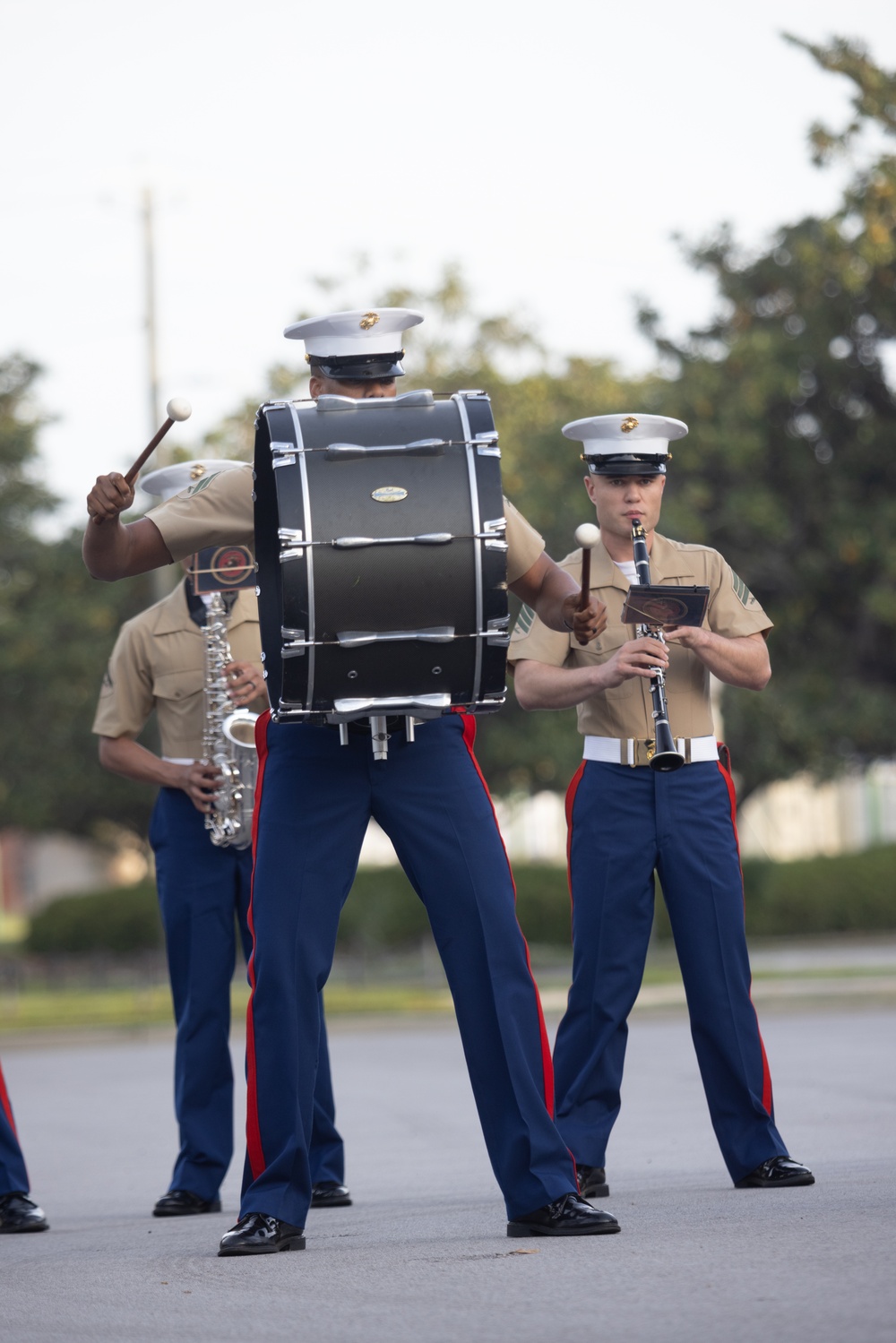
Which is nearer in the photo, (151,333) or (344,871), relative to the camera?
(344,871)

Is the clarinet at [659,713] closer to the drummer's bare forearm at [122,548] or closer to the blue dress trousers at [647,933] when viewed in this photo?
the blue dress trousers at [647,933]

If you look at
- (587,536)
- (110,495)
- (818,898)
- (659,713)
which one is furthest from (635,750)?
(818,898)

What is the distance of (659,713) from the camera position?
587 centimetres

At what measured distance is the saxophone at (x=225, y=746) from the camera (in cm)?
679

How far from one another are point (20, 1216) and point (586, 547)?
2.90 m

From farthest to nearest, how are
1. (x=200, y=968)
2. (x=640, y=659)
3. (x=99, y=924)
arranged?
(x=99, y=924), (x=200, y=968), (x=640, y=659)

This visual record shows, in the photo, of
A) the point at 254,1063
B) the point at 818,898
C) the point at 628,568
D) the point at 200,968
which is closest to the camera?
the point at 254,1063

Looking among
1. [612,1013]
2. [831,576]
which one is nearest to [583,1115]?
[612,1013]

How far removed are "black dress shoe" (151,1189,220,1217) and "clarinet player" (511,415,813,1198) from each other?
1.37m

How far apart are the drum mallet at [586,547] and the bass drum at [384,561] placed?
223 mm

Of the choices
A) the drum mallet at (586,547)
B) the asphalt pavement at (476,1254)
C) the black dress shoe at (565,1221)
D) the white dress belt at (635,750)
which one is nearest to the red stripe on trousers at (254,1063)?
the asphalt pavement at (476,1254)

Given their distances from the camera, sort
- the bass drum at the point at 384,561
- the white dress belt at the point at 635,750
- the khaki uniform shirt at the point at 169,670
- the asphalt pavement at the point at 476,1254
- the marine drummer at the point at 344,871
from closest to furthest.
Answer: the asphalt pavement at the point at 476,1254 → the bass drum at the point at 384,561 → the marine drummer at the point at 344,871 → the white dress belt at the point at 635,750 → the khaki uniform shirt at the point at 169,670

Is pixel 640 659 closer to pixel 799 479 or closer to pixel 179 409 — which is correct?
pixel 179 409

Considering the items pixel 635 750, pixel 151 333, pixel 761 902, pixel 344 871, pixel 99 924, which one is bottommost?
pixel 99 924
